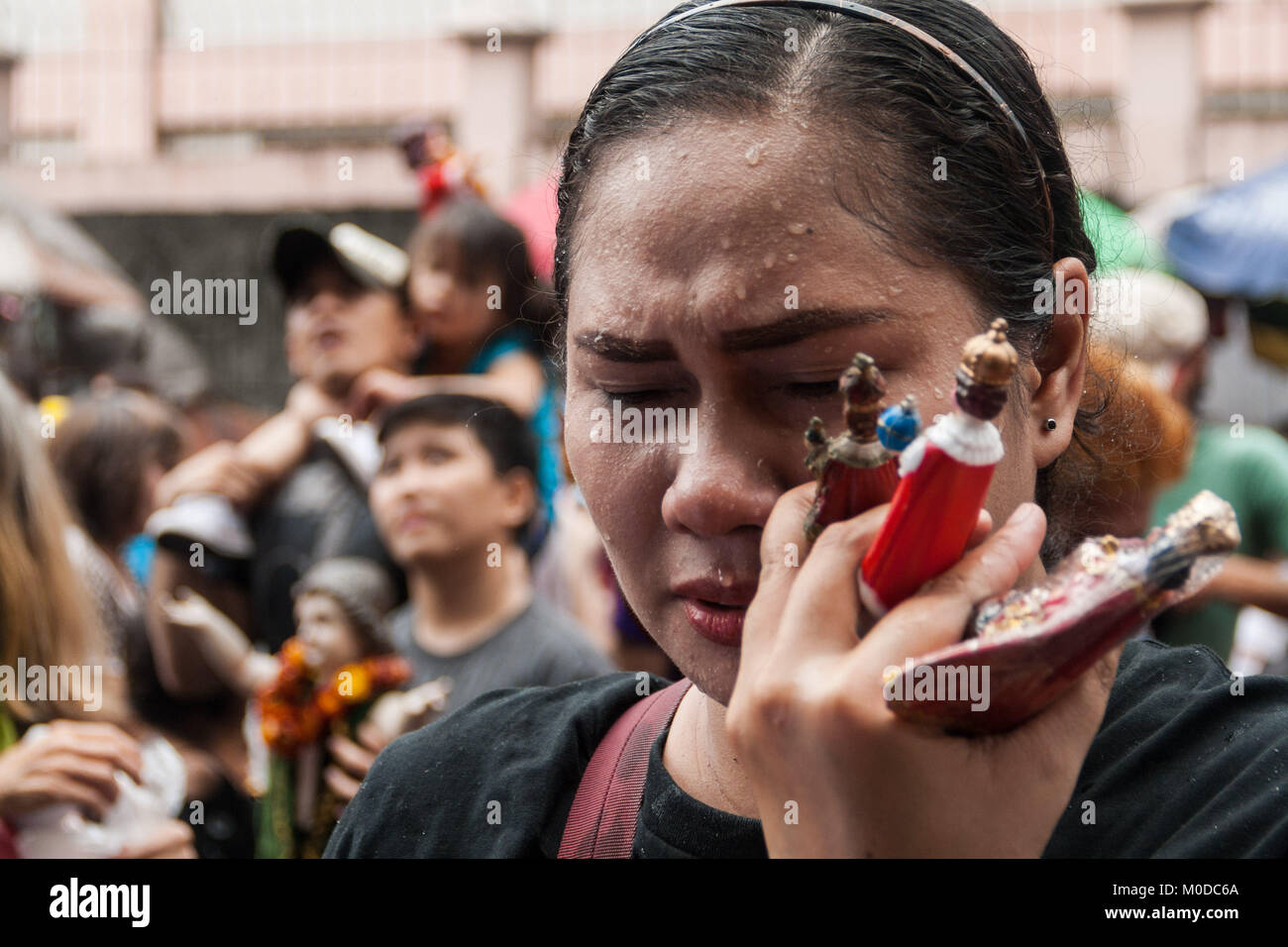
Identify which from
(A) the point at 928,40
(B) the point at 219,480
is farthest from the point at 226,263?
(A) the point at 928,40

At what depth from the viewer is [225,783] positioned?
3404 mm

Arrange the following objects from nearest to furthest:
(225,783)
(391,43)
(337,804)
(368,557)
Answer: (337,804) → (225,783) → (368,557) → (391,43)

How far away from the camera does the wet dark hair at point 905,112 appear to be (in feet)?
4.52

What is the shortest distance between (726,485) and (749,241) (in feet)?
0.79

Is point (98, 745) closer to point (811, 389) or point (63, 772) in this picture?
point (63, 772)

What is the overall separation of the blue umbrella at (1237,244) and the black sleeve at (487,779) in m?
4.66

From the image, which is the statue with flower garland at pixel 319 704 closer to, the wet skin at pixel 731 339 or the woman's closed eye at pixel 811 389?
the wet skin at pixel 731 339

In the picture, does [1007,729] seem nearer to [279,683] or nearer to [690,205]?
[690,205]

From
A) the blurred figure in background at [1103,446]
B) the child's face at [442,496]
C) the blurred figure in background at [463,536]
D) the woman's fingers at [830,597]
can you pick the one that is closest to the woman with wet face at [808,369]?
the woman's fingers at [830,597]

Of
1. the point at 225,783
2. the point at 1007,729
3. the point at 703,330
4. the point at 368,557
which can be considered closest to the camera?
the point at 1007,729

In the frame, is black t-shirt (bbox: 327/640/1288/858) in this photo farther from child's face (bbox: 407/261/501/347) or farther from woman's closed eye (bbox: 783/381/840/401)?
child's face (bbox: 407/261/501/347)

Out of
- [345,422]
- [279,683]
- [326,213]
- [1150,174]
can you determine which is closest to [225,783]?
[279,683]

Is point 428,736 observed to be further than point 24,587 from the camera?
No

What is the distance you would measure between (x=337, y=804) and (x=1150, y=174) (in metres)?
7.99
